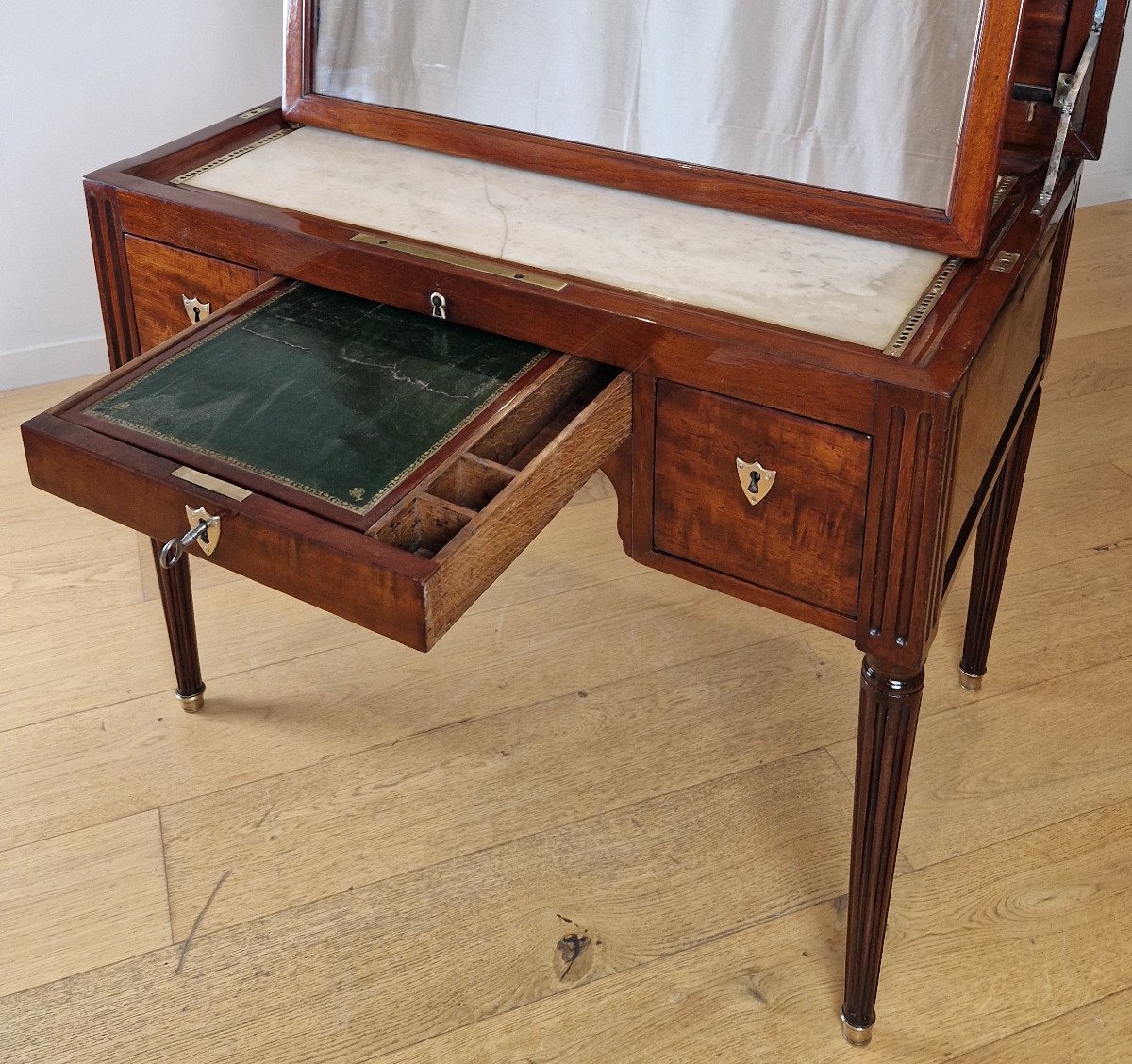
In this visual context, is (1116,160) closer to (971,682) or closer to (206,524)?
(971,682)

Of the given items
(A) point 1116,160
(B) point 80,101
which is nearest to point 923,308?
(B) point 80,101

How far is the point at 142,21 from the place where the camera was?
6.47 ft

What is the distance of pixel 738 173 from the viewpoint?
116 cm

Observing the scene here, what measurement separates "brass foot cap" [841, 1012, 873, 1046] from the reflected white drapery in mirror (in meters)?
0.72

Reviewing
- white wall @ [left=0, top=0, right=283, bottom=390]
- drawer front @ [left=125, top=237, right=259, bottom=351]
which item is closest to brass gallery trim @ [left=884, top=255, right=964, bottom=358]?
drawer front @ [left=125, top=237, right=259, bottom=351]

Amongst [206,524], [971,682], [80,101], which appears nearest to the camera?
[206,524]

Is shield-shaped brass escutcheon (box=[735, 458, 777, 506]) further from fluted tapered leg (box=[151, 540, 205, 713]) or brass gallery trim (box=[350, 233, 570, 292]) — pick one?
fluted tapered leg (box=[151, 540, 205, 713])

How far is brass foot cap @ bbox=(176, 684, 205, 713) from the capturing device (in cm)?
156

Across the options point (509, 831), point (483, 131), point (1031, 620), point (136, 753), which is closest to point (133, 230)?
point (483, 131)

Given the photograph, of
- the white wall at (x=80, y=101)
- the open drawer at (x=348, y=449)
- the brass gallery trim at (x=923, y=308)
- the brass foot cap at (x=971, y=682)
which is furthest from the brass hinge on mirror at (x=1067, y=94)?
the white wall at (x=80, y=101)

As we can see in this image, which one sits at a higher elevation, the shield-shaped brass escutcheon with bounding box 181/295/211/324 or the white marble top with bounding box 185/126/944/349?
the white marble top with bounding box 185/126/944/349

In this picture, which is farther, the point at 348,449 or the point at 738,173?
the point at 738,173

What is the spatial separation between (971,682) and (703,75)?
81 centimetres

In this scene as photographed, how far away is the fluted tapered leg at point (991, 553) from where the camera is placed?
143cm
